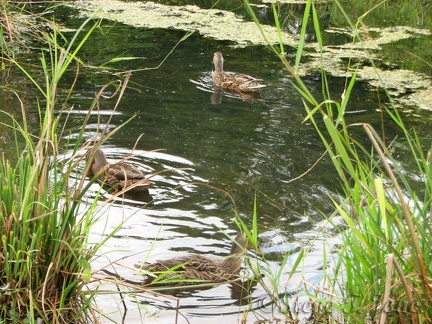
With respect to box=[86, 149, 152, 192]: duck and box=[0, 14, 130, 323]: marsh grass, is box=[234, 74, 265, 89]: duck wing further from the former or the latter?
box=[0, 14, 130, 323]: marsh grass

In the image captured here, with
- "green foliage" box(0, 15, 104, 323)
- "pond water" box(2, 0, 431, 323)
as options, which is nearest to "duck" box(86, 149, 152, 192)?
"pond water" box(2, 0, 431, 323)

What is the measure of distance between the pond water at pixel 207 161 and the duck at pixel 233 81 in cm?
12

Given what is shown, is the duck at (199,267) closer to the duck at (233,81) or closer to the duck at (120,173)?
the duck at (120,173)

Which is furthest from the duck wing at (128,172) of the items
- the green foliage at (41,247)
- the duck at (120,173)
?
the green foliage at (41,247)

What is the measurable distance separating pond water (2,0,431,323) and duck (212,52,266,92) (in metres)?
0.12

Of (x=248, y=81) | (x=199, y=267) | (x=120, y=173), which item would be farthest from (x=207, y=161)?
(x=248, y=81)

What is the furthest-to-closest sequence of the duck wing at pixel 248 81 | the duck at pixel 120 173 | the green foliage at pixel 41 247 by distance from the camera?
the duck wing at pixel 248 81
the duck at pixel 120 173
the green foliage at pixel 41 247

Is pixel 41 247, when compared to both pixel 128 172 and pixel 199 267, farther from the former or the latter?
pixel 128 172

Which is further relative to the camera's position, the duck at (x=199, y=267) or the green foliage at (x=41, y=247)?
the duck at (x=199, y=267)

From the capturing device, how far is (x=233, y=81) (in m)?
8.78

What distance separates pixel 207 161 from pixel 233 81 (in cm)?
242

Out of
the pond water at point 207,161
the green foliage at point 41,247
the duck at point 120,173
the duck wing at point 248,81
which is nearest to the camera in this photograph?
the green foliage at point 41,247

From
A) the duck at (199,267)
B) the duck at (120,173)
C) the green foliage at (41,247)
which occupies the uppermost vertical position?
the green foliage at (41,247)

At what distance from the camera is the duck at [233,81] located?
8562mm
